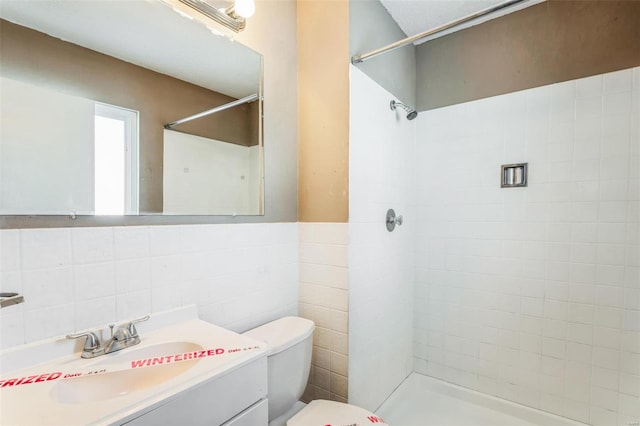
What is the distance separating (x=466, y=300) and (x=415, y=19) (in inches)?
74.1

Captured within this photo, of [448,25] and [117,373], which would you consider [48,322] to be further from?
[448,25]

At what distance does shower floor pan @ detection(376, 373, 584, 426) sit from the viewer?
5.90 ft

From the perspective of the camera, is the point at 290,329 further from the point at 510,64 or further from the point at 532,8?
the point at 532,8

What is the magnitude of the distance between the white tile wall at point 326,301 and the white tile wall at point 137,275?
122 mm

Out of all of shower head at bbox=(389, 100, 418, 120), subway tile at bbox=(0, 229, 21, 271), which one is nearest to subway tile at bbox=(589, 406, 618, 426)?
shower head at bbox=(389, 100, 418, 120)

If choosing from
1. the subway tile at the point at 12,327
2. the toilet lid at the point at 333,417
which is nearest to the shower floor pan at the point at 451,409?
the toilet lid at the point at 333,417

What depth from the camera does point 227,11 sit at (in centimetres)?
130

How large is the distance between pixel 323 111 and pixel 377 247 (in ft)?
2.70

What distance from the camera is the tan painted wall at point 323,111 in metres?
1.54

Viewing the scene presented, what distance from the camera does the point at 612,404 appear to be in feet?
5.31

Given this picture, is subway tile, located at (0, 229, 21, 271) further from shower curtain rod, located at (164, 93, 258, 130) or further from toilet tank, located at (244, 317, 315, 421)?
toilet tank, located at (244, 317, 315, 421)

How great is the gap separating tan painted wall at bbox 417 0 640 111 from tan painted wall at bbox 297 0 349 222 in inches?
37.3

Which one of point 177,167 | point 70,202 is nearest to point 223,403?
point 70,202

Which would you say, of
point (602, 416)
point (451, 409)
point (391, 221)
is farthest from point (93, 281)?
point (602, 416)
